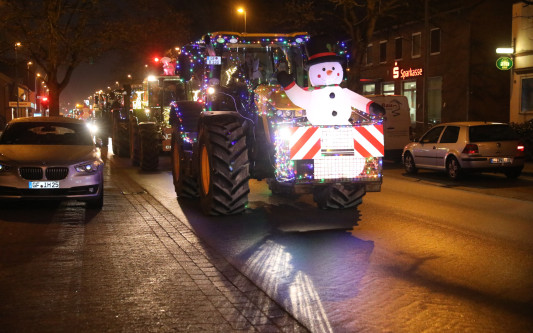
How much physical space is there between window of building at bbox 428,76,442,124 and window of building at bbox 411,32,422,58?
2.33m

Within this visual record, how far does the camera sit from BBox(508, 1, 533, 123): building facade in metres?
30.5

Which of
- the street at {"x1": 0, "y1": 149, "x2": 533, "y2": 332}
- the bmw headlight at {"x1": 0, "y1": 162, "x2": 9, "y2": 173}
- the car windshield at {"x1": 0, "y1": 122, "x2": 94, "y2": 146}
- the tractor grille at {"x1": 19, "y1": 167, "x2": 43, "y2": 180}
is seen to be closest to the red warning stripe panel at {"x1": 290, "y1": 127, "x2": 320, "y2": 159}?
the street at {"x1": 0, "y1": 149, "x2": 533, "y2": 332}

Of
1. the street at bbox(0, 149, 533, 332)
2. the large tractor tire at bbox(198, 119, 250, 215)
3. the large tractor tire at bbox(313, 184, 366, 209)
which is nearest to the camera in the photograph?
the street at bbox(0, 149, 533, 332)

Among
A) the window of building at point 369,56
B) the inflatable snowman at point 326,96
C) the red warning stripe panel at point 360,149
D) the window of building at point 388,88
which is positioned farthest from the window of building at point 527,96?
the red warning stripe panel at point 360,149

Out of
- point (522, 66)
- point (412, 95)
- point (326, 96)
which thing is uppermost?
point (522, 66)

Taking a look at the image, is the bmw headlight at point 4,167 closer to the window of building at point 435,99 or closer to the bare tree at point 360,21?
the bare tree at point 360,21

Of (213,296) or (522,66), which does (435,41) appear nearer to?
(522,66)

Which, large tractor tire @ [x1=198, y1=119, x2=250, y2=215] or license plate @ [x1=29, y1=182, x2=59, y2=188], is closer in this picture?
large tractor tire @ [x1=198, y1=119, x2=250, y2=215]

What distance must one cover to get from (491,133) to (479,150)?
2.17ft

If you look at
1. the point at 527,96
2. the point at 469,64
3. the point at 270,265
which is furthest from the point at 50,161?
the point at 469,64

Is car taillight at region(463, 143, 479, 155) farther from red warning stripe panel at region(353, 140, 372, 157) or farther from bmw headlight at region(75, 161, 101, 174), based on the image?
bmw headlight at region(75, 161, 101, 174)

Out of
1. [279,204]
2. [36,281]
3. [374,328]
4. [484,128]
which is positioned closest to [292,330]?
[374,328]

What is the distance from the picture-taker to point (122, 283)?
6.56m

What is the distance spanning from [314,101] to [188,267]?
3625mm
